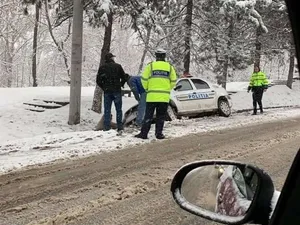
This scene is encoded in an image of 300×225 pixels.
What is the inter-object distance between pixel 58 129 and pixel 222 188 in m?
12.8

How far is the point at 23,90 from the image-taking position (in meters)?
22.2

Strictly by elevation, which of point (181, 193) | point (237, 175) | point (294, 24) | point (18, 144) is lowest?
point (18, 144)

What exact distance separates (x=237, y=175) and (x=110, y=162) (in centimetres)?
635

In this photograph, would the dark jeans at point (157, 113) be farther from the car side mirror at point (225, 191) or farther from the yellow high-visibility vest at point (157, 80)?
the car side mirror at point (225, 191)

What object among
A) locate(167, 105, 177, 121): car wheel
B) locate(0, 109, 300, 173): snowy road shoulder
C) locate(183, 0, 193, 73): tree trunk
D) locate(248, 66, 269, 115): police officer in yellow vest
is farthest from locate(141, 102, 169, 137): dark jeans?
locate(183, 0, 193, 73): tree trunk

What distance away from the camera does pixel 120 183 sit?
6.37m

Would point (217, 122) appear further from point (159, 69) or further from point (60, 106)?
point (60, 106)

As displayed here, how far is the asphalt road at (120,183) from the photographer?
16.3 ft

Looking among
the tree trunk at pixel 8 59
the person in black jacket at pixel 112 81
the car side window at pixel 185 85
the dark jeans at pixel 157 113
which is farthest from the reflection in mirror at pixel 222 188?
the tree trunk at pixel 8 59

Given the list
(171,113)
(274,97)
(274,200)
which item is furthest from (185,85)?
(274,200)

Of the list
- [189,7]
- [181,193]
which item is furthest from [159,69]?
[189,7]

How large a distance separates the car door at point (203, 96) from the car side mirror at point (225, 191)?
13380 mm

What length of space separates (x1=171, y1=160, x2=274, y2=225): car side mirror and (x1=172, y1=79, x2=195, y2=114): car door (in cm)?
1285

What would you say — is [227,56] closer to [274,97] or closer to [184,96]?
[274,97]
